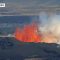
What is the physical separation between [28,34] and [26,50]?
0.54ft

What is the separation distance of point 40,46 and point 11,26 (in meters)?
0.36

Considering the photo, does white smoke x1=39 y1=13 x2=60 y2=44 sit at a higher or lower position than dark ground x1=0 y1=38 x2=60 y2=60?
higher

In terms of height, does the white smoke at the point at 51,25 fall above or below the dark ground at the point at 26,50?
above

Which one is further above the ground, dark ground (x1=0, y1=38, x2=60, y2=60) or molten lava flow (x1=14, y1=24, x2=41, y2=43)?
molten lava flow (x1=14, y1=24, x2=41, y2=43)

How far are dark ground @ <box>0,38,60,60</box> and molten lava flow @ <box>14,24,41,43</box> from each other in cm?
5

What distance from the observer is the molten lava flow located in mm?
7098

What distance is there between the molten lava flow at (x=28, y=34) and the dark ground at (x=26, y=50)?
1.8 inches

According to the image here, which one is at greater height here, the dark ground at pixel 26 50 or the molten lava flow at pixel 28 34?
the molten lava flow at pixel 28 34

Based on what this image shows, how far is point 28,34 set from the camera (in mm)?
7121

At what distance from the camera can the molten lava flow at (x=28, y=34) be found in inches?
279

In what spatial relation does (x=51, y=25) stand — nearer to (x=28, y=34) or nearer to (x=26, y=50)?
(x=28, y=34)

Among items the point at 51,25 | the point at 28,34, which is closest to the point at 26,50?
the point at 28,34

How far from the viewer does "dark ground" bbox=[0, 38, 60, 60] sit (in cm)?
712

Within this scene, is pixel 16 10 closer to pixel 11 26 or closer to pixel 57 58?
pixel 11 26
